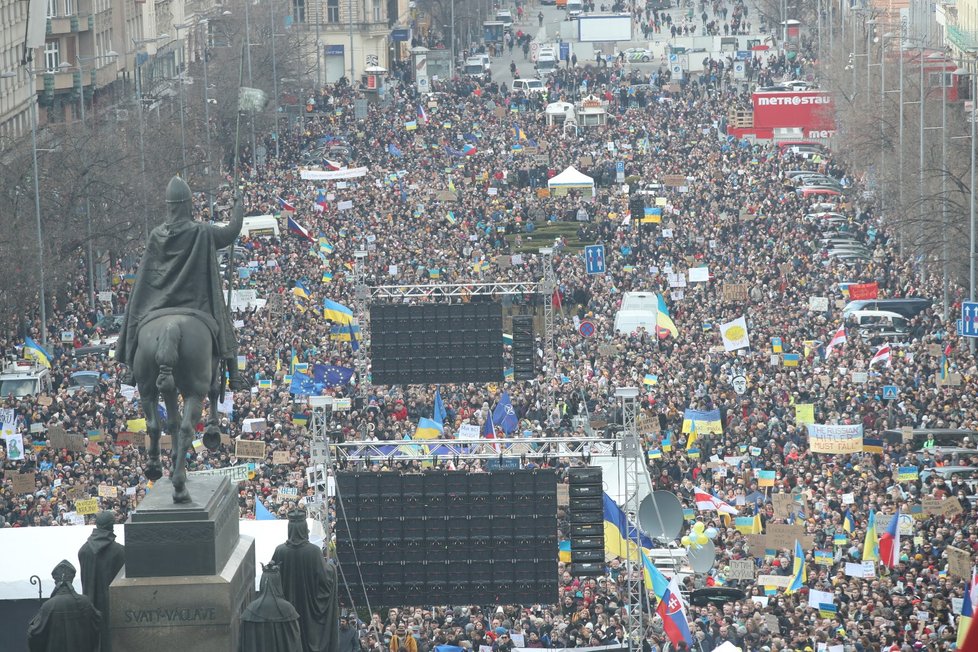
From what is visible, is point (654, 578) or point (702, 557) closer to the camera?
point (654, 578)

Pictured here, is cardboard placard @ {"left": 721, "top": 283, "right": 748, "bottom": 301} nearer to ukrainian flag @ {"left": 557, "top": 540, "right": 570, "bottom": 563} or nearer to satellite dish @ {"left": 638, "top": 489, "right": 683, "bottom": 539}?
ukrainian flag @ {"left": 557, "top": 540, "right": 570, "bottom": 563}

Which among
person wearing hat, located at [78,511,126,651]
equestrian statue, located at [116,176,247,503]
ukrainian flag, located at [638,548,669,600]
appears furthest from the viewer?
ukrainian flag, located at [638,548,669,600]

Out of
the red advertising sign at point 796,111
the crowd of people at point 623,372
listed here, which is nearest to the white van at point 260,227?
the crowd of people at point 623,372

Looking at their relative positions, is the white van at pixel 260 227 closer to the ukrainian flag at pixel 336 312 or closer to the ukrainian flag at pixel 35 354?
the ukrainian flag at pixel 336 312

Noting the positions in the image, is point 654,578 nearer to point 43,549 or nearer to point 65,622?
point 43,549

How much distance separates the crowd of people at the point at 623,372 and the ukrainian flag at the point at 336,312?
2.29 feet

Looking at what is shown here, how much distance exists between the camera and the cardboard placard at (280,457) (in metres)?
45.7

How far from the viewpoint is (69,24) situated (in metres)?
104

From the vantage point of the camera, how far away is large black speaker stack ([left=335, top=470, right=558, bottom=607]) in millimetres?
37188

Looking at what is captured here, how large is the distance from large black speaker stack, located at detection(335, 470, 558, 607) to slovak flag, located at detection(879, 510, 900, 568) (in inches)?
194

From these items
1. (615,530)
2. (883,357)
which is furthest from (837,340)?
(615,530)

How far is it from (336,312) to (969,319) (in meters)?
14.5

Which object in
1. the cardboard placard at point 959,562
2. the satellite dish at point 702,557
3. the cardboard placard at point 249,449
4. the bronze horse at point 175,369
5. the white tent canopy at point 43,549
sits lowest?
the satellite dish at point 702,557

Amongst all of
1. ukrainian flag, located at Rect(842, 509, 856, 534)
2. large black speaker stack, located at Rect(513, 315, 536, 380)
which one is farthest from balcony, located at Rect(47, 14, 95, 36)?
ukrainian flag, located at Rect(842, 509, 856, 534)
